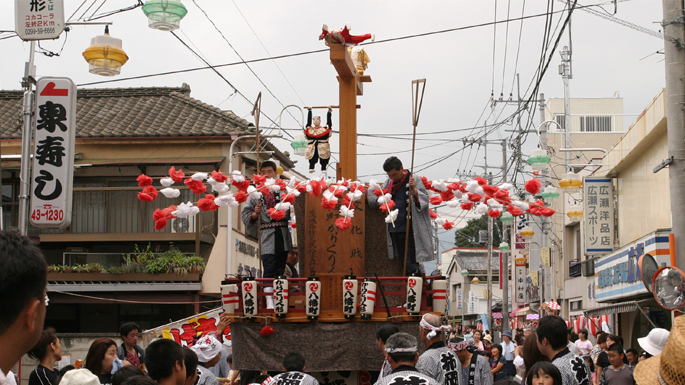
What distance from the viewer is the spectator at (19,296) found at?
2084 millimetres

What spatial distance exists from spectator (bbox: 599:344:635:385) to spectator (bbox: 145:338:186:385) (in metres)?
6.68

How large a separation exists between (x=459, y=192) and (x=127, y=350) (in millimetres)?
4571

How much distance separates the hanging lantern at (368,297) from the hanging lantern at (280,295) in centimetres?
92

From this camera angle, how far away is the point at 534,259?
3981 cm

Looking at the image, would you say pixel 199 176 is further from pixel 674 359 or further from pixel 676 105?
pixel 674 359

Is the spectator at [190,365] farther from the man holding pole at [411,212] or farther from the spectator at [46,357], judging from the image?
the man holding pole at [411,212]

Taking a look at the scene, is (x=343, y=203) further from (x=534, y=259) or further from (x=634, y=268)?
(x=534, y=259)

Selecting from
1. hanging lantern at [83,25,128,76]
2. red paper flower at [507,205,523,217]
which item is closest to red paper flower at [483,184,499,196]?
red paper flower at [507,205,523,217]

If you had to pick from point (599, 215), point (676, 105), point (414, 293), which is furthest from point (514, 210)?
point (599, 215)

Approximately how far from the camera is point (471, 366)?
27.3 ft

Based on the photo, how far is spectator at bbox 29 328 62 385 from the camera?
248 inches

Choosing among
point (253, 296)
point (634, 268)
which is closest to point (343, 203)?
point (253, 296)

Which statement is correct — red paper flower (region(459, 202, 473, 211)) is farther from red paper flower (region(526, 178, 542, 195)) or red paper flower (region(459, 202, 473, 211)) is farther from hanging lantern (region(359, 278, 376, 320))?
hanging lantern (region(359, 278, 376, 320))

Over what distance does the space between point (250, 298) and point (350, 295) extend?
122cm
